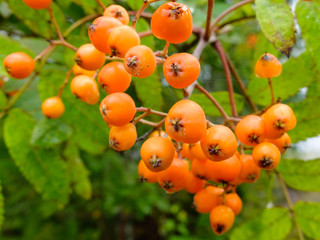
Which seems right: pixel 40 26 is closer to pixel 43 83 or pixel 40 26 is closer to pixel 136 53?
pixel 43 83

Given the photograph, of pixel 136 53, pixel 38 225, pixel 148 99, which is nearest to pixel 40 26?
pixel 148 99

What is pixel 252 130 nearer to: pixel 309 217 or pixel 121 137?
pixel 121 137

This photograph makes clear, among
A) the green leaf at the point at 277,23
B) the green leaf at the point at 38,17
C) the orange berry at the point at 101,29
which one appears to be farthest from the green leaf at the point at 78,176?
the green leaf at the point at 277,23

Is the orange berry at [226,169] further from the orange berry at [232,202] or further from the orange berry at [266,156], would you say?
the orange berry at [232,202]

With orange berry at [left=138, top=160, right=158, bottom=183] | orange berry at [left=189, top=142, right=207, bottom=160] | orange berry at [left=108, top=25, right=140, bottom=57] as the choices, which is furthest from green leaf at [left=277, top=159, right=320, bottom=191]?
orange berry at [left=108, top=25, right=140, bottom=57]

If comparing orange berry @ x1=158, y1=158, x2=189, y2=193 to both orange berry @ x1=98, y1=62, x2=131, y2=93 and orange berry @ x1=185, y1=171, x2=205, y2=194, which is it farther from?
orange berry @ x1=98, y1=62, x2=131, y2=93
